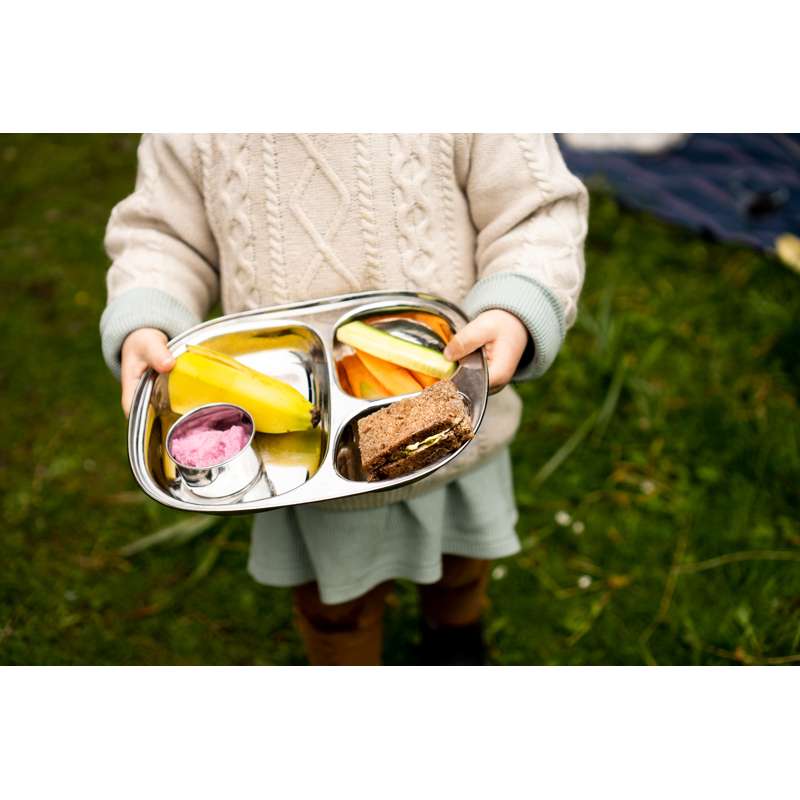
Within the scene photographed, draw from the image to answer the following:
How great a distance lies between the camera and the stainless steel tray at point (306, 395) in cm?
122

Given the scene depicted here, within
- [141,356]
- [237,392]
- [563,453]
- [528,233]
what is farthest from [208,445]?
[563,453]

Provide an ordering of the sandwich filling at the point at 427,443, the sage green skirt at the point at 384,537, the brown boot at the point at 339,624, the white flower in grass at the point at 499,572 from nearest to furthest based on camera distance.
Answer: the sandwich filling at the point at 427,443, the sage green skirt at the point at 384,537, the brown boot at the point at 339,624, the white flower in grass at the point at 499,572

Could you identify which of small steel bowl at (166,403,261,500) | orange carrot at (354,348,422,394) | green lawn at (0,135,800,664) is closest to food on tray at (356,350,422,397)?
orange carrot at (354,348,422,394)

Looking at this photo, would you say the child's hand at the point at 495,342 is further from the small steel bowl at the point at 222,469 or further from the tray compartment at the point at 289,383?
the small steel bowl at the point at 222,469

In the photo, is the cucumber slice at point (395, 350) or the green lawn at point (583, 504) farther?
the green lawn at point (583, 504)

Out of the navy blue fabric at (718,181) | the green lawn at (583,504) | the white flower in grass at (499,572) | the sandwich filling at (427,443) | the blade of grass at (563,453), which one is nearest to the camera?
the sandwich filling at (427,443)

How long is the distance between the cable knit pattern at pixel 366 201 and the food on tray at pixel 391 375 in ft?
0.70

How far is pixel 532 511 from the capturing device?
8.54ft

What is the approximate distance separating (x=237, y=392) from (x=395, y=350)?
291 millimetres

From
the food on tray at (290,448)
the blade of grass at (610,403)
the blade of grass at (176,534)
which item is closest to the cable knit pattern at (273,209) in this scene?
the food on tray at (290,448)

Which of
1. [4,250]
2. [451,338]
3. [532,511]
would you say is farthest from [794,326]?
[4,250]

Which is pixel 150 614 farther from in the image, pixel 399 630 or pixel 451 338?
pixel 451 338

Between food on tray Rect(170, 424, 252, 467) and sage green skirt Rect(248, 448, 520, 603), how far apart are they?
1.13 ft

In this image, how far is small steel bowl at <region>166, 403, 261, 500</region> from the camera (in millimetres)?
1265
